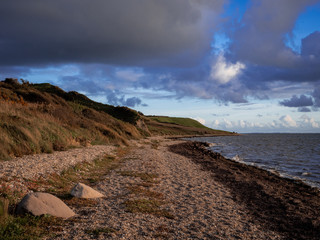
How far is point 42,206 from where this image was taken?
6766 mm

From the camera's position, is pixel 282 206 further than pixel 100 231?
Yes

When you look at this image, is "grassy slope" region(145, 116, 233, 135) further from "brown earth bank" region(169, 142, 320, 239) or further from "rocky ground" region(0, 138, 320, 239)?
"rocky ground" region(0, 138, 320, 239)

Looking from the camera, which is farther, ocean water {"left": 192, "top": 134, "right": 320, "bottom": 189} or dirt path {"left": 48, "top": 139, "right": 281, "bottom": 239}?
ocean water {"left": 192, "top": 134, "right": 320, "bottom": 189}

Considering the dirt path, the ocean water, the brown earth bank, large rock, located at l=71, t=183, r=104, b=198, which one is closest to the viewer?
the dirt path

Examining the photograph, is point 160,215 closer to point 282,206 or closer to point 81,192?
point 81,192

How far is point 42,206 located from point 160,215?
11.5 feet

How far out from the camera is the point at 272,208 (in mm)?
10406

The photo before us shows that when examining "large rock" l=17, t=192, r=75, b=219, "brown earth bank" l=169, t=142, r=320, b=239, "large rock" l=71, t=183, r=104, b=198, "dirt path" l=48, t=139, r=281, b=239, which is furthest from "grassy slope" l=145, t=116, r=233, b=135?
"large rock" l=17, t=192, r=75, b=219

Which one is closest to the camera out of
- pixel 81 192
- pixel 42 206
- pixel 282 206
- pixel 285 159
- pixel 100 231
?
pixel 100 231

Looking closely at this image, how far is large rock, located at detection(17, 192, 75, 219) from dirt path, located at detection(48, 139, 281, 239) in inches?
17.2

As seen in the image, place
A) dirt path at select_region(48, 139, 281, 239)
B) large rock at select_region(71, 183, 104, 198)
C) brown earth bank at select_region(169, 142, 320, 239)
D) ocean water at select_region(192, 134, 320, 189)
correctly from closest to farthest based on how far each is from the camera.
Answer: dirt path at select_region(48, 139, 281, 239), brown earth bank at select_region(169, 142, 320, 239), large rock at select_region(71, 183, 104, 198), ocean water at select_region(192, 134, 320, 189)

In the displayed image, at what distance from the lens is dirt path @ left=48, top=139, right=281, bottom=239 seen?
637 centimetres

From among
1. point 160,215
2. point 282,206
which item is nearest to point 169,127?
point 282,206

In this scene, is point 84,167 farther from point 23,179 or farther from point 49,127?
point 49,127
